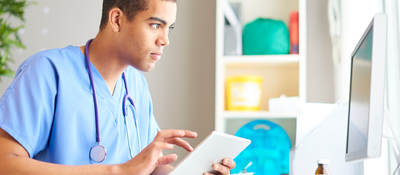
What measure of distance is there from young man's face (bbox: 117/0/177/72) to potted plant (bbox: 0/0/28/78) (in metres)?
1.69

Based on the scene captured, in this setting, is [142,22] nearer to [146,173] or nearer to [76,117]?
[76,117]

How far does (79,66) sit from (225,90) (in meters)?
1.16

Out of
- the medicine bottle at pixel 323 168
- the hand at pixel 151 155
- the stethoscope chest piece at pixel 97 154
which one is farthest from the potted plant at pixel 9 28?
the medicine bottle at pixel 323 168

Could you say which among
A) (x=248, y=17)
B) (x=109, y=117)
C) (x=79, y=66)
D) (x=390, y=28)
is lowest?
(x=109, y=117)

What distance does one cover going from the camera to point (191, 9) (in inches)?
106

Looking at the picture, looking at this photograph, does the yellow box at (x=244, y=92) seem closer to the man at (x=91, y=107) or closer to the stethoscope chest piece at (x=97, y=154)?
the man at (x=91, y=107)

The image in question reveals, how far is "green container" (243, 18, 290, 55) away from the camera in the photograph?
88.6 inches

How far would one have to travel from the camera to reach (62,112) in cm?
121

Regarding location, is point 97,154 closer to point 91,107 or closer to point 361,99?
point 91,107

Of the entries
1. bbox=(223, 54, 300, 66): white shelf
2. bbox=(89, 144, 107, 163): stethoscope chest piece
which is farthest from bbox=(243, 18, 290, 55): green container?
bbox=(89, 144, 107, 163): stethoscope chest piece

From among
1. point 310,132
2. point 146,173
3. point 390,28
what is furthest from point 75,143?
point 390,28

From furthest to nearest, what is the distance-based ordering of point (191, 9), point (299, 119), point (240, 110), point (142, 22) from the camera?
point (191, 9) → point (240, 110) → point (299, 119) → point (142, 22)

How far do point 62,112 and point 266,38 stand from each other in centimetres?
132

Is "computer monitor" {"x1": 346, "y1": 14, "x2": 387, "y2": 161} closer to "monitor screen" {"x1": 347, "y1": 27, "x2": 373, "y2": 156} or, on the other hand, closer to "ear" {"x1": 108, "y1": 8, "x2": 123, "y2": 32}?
"monitor screen" {"x1": 347, "y1": 27, "x2": 373, "y2": 156}
